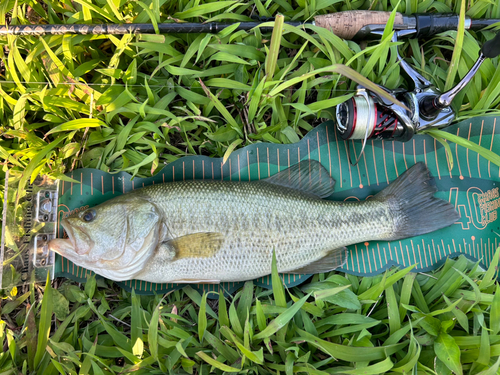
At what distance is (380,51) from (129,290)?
2802 millimetres

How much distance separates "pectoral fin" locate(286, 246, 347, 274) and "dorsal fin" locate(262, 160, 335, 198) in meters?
0.48

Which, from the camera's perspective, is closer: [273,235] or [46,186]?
[273,235]

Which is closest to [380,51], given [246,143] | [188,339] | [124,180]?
[246,143]

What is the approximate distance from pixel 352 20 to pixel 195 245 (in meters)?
2.17

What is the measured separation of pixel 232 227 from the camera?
7.19ft

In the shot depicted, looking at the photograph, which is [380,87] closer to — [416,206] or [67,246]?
[416,206]

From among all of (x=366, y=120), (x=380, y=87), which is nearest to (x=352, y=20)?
(x=380, y=87)

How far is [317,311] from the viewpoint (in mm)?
2170

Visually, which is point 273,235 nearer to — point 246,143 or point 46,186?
point 246,143

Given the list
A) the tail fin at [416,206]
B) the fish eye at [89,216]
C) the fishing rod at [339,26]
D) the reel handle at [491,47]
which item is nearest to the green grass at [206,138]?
the fishing rod at [339,26]

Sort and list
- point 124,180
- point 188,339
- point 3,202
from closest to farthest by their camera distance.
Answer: point 188,339 → point 3,202 → point 124,180

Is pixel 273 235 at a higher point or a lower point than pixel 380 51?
lower

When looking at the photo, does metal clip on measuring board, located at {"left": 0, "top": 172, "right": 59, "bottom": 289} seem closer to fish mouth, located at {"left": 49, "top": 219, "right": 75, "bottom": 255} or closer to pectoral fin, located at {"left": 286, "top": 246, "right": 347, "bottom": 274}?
fish mouth, located at {"left": 49, "top": 219, "right": 75, "bottom": 255}

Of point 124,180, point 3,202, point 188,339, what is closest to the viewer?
point 188,339
